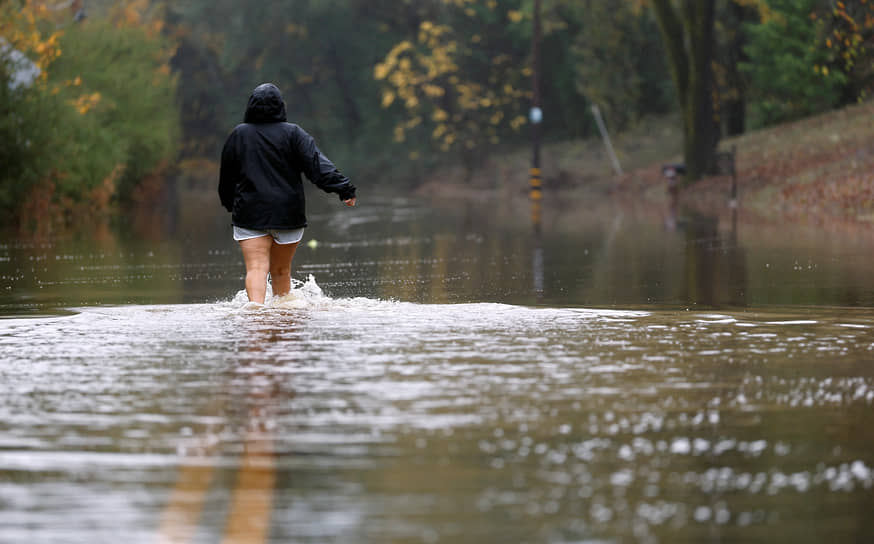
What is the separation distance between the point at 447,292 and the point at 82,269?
5977mm

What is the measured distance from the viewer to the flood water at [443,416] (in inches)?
208

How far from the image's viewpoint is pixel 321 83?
76312mm

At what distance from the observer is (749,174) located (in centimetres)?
4069

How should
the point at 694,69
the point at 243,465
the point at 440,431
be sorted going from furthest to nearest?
the point at 694,69, the point at 440,431, the point at 243,465

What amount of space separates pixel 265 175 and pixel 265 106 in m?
0.52

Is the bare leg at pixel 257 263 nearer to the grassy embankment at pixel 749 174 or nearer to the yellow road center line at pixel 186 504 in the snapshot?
the yellow road center line at pixel 186 504

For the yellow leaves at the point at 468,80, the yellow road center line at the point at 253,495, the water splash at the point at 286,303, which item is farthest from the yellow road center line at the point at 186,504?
the yellow leaves at the point at 468,80

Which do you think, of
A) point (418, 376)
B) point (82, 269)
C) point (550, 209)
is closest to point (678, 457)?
point (418, 376)

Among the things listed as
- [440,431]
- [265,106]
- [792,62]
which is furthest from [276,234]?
[792,62]

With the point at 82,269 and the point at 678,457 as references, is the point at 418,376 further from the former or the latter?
the point at 82,269

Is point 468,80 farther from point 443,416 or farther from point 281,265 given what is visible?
point 443,416

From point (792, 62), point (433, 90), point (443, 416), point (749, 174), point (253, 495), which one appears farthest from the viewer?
point (433, 90)


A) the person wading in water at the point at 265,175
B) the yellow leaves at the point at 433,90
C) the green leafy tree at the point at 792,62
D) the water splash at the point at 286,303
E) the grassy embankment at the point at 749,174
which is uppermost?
the yellow leaves at the point at 433,90

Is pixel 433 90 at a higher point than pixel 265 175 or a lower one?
higher
